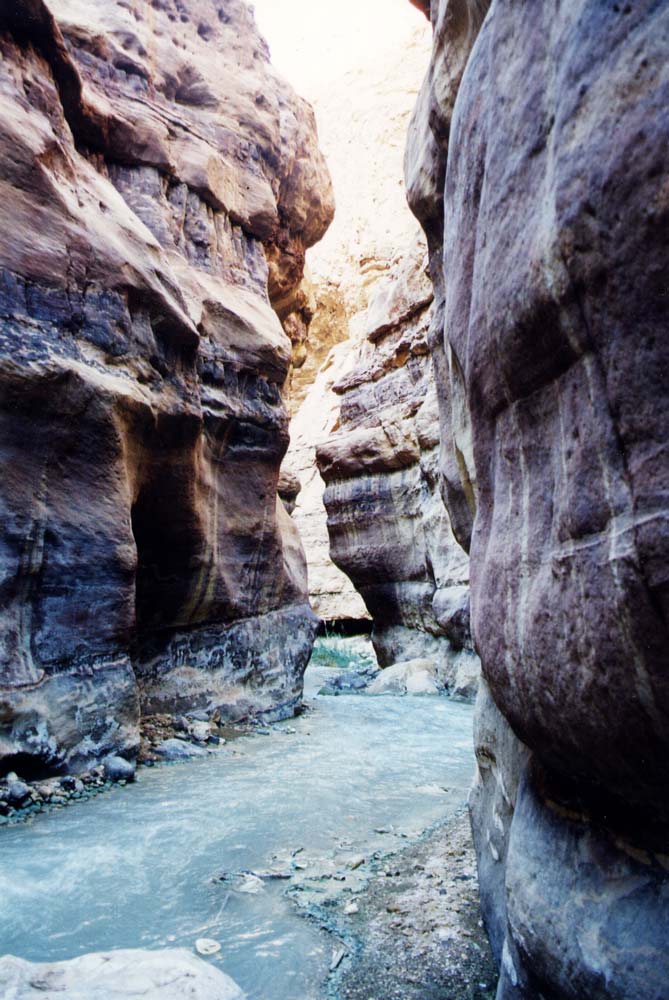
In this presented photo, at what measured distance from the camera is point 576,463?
167 centimetres

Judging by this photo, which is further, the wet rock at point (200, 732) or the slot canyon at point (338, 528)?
the wet rock at point (200, 732)

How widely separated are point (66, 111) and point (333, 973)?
306 inches

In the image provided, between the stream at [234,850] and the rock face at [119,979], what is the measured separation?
42cm

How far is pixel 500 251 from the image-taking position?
1936 millimetres

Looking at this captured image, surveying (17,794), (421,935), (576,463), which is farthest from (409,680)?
(576,463)

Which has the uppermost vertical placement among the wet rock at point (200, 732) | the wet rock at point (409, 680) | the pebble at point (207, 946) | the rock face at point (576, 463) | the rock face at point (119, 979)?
the rock face at point (576, 463)

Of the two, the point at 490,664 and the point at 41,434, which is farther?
the point at 41,434

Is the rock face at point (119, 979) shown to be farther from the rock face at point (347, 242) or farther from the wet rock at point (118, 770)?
the rock face at point (347, 242)

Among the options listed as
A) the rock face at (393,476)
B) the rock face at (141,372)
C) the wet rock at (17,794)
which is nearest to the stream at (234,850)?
the wet rock at (17,794)

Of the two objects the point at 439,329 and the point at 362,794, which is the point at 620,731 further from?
the point at 362,794

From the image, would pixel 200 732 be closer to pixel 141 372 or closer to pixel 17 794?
pixel 17 794

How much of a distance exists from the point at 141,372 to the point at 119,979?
5.14 m

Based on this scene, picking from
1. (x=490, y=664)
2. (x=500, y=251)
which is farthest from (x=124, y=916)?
(x=500, y=251)

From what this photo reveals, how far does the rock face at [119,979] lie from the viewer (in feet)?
6.38
